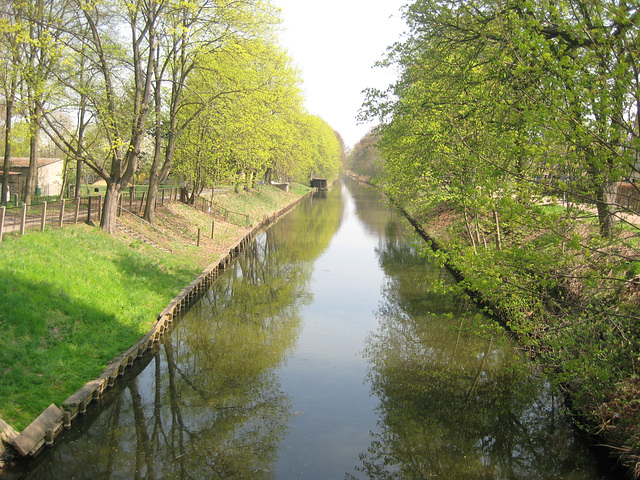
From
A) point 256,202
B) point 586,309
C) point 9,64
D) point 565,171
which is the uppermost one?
point 9,64

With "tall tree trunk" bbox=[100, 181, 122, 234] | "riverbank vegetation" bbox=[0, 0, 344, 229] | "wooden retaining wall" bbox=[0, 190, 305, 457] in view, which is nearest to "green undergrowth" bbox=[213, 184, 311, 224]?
"riverbank vegetation" bbox=[0, 0, 344, 229]

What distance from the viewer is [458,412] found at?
10828 mm

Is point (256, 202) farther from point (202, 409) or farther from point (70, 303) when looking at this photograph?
point (202, 409)

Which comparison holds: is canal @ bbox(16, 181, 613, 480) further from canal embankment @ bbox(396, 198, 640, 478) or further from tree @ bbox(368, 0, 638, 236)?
tree @ bbox(368, 0, 638, 236)

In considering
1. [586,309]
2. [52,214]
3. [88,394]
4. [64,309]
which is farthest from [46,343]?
[586,309]

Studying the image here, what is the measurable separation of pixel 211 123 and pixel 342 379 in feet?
49.8

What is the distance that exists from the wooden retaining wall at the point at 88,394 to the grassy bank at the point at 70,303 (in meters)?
0.19

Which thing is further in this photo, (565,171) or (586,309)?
(565,171)

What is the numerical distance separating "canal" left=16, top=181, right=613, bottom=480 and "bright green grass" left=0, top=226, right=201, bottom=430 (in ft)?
2.66

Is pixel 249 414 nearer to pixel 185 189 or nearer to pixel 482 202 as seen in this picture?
pixel 482 202

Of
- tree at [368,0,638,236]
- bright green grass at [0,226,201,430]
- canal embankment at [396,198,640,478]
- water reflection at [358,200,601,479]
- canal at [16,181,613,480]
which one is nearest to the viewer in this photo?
tree at [368,0,638,236]

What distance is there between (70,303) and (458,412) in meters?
8.85

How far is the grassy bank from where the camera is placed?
943 cm

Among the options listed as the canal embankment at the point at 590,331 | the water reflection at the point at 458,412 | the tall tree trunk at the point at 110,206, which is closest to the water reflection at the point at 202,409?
the water reflection at the point at 458,412
